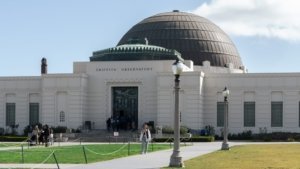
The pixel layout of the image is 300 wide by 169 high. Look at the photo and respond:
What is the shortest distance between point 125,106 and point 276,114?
620 inches

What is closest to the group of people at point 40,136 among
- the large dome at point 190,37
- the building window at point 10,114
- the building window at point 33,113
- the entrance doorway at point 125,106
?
the entrance doorway at point 125,106

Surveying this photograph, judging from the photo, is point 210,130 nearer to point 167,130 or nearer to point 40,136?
point 167,130

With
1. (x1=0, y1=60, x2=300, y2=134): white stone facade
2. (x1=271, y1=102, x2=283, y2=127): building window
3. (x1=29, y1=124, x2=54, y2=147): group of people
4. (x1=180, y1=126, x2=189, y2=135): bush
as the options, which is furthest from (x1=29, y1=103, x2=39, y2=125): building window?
(x1=271, y1=102, x2=283, y2=127): building window

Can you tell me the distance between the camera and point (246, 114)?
71.4 m

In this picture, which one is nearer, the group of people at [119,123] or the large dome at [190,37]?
the group of people at [119,123]

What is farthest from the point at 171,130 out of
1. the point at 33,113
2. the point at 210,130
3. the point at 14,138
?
the point at 33,113

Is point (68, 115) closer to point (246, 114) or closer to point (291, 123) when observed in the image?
point (246, 114)

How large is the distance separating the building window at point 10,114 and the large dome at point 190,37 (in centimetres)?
2002

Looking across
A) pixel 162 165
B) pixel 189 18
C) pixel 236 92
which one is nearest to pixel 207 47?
pixel 189 18

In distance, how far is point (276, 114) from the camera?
232ft

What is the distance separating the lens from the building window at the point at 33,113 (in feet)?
244

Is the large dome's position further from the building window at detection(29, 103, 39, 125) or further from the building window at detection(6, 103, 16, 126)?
the building window at detection(6, 103, 16, 126)

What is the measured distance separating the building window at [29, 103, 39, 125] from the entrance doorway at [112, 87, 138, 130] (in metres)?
8.44

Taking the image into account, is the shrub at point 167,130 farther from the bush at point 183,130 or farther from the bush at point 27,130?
the bush at point 27,130
